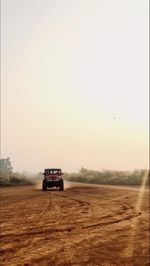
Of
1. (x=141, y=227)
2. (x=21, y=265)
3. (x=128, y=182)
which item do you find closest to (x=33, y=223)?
(x=141, y=227)

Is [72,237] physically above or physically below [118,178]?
above

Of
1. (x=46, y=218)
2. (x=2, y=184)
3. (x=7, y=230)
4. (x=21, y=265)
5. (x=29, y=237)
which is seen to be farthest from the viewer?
(x=2, y=184)

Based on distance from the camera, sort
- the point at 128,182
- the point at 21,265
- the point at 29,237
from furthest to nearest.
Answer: the point at 128,182 → the point at 29,237 → the point at 21,265

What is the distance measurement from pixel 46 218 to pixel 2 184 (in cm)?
3798

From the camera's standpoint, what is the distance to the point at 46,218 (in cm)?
1938

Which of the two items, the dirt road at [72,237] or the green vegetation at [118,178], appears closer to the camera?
the dirt road at [72,237]

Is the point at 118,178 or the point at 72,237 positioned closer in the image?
the point at 72,237

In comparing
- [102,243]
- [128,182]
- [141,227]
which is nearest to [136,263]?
[102,243]

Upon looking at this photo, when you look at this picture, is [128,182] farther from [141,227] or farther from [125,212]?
[141,227]

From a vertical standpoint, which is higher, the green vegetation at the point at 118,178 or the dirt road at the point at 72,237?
the dirt road at the point at 72,237

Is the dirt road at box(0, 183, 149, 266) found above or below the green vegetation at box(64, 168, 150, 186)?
above

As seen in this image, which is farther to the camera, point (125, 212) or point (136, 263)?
point (125, 212)

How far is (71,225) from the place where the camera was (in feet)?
58.6

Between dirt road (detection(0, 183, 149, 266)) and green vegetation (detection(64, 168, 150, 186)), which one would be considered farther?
green vegetation (detection(64, 168, 150, 186))
